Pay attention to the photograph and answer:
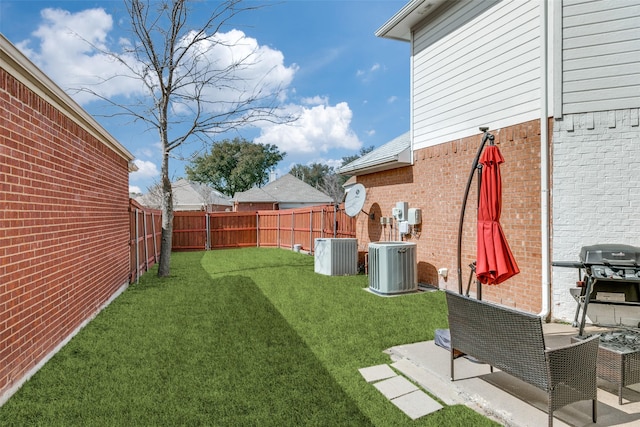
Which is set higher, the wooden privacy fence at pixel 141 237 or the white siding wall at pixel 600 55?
the white siding wall at pixel 600 55

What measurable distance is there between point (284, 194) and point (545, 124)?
1133 inches

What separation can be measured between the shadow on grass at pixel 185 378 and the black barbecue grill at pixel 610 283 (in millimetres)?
3078

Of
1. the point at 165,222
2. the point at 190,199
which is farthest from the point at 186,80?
the point at 190,199

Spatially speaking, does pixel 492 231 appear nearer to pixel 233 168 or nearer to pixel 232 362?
pixel 232 362

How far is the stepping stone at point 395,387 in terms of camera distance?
3352 mm

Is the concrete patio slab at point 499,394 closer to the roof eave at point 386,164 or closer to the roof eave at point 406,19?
the roof eave at point 386,164

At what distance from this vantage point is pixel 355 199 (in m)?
10.4

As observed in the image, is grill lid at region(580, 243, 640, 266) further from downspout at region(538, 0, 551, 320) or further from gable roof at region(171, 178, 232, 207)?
gable roof at region(171, 178, 232, 207)

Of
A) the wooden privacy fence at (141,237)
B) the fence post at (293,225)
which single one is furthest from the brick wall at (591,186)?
the fence post at (293,225)

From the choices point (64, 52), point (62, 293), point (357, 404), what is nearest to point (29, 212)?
point (62, 293)

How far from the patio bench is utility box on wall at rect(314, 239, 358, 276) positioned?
7.03 m

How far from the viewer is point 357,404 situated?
3.15 metres

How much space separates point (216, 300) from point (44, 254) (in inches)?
136

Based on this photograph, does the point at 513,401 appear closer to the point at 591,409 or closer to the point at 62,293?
the point at 591,409
